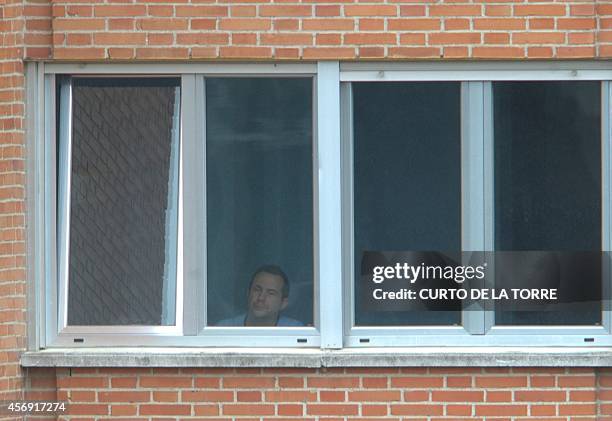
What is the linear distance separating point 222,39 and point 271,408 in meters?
2.21

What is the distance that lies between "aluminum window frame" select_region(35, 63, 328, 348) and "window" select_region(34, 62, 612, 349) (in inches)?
0.4

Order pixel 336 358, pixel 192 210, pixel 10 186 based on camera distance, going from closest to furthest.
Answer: pixel 336 358
pixel 10 186
pixel 192 210

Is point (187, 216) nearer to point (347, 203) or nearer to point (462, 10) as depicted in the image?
point (347, 203)

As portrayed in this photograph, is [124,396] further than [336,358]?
Yes

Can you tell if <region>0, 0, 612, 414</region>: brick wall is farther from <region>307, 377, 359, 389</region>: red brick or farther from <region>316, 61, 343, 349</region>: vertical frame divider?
<region>316, 61, 343, 349</region>: vertical frame divider

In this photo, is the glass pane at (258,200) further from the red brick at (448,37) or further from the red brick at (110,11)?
the red brick at (448,37)

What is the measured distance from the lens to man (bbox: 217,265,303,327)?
823 centimetres

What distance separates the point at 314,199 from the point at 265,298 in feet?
2.20

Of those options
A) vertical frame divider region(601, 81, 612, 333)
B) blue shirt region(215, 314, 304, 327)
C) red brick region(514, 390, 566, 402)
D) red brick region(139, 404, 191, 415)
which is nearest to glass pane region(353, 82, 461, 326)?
blue shirt region(215, 314, 304, 327)

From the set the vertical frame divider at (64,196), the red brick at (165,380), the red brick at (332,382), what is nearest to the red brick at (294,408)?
the red brick at (332,382)

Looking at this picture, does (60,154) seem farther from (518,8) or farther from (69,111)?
(518,8)

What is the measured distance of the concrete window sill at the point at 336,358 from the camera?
7.97 metres

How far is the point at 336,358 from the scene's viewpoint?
7.98m

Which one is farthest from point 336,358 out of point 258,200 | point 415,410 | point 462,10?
point 462,10
